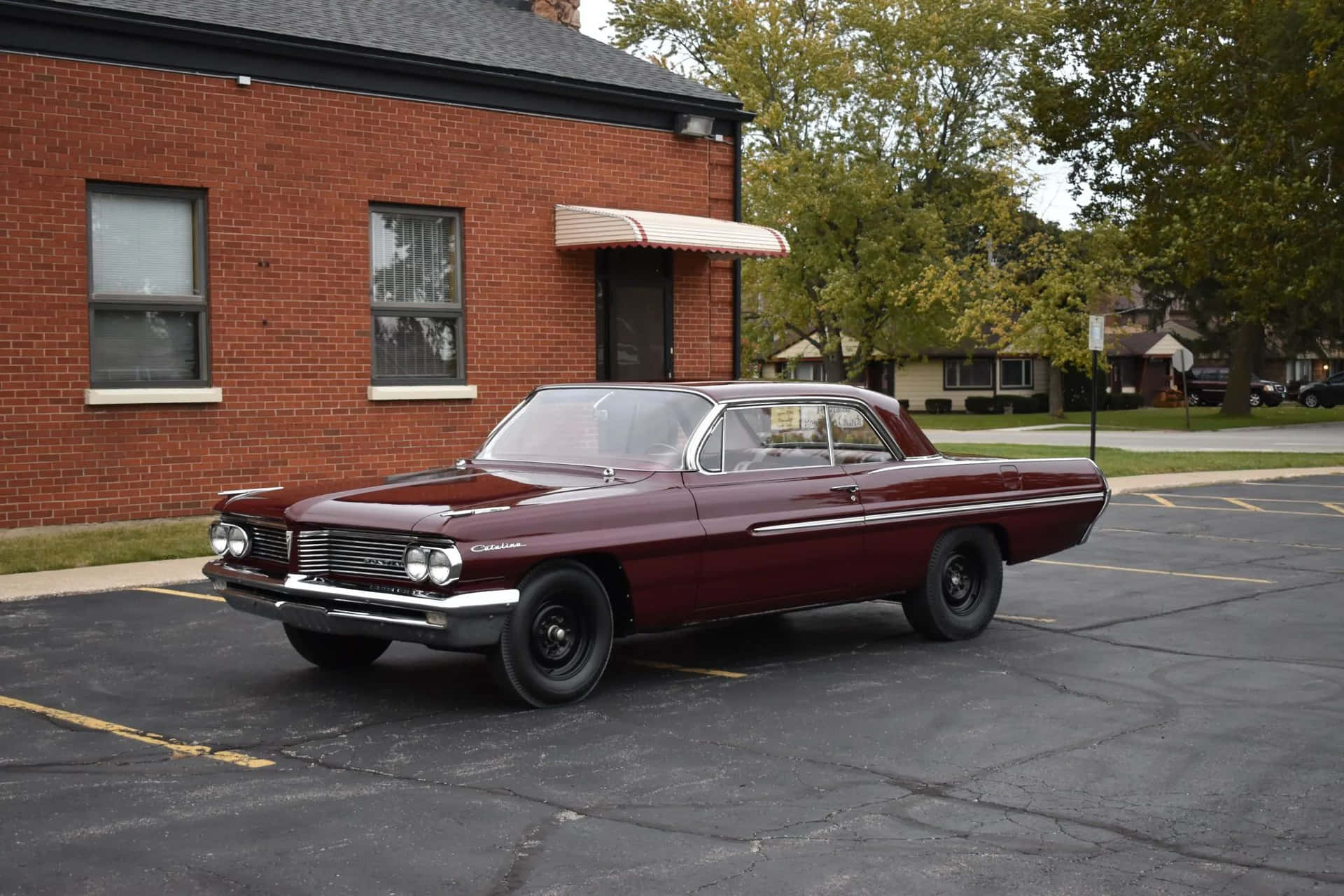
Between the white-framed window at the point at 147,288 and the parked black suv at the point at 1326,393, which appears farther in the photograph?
the parked black suv at the point at 1326,393

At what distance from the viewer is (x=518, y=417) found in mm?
8719

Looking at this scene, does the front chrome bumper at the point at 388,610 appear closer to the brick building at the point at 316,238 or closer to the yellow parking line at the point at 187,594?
the yellow parking line at the point at 187,594

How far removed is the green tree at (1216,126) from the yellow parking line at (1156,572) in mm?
19570

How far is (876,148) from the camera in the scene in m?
47.4

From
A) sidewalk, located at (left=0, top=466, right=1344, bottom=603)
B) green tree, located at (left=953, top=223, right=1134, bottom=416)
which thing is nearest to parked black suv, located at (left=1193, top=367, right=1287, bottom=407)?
green tree, located at (left=953, top=223, right=1134, bottom=416)

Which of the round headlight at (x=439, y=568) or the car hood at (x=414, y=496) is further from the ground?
the car hood at (x=414, y=496)

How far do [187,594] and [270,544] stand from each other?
148 inches

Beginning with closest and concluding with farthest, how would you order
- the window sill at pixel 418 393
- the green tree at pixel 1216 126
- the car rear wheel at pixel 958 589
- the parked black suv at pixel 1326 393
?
1. the car rear wheel at pixel 958 589
2. the window sill at pixel 418 393
3. the green tree at pixel 1216 126
4. the parked black suv at pixel 1326 393

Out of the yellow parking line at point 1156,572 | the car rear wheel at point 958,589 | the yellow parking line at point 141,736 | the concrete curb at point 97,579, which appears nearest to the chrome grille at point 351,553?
the yellow parking line at point 141,736

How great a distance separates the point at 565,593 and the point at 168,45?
9480mm

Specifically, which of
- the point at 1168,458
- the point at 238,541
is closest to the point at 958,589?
the point at 238,541

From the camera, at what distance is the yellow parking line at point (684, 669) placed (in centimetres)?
802

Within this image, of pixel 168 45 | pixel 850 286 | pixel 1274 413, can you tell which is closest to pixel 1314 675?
pixel 168 45

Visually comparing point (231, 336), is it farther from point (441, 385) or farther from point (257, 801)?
point (257, 801)
